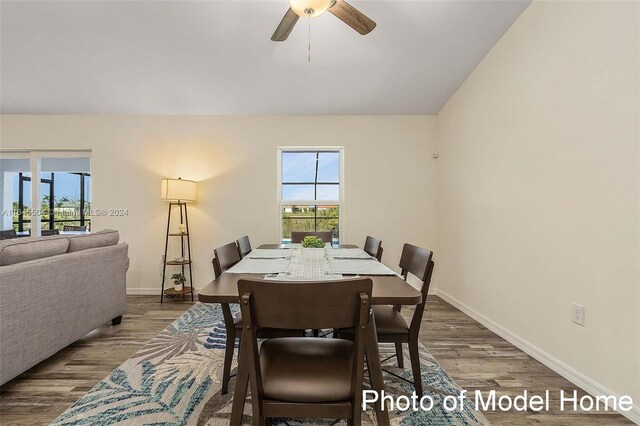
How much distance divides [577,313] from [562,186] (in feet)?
2.67

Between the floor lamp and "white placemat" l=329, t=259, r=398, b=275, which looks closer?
"white placemat" l=329, t=259, r=398, b=275

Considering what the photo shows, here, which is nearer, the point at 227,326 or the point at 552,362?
the point at 227,326

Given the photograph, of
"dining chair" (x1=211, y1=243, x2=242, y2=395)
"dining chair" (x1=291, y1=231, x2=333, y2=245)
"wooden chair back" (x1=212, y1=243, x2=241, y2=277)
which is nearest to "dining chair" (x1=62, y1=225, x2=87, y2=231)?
"dining chair" (x1=291, y1=231, x2=333, y2=245)

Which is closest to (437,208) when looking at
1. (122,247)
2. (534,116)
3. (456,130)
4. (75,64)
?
(456,130)

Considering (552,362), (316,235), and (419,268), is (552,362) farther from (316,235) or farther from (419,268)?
(316,235)

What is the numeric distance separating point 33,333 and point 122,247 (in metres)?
1.01

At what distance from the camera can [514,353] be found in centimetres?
224

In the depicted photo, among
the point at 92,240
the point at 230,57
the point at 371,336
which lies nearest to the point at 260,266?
the point at 371,336

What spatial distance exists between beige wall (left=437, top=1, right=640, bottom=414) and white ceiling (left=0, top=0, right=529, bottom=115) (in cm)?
53

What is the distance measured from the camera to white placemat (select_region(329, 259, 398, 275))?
160cm

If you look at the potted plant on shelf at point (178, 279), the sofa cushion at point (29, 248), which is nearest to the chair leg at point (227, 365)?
the sofa cushion at point (29, 248)

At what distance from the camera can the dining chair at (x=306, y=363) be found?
0.94 m

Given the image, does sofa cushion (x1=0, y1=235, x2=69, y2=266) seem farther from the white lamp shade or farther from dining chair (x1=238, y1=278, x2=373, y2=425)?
dining chair (x1=238, y1=278, x2=373, y2=425)

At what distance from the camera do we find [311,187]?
4.02 meters
